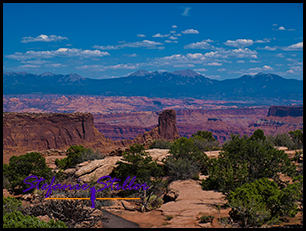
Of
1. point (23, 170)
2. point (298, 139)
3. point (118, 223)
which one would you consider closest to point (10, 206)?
point (118, 223)

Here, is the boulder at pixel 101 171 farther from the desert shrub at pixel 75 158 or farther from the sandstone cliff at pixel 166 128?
the sandstone cliff at pixel 166 128

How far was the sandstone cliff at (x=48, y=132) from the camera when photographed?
92.4 metres

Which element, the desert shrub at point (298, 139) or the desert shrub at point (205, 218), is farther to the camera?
the desert shrub at point (298, 139)

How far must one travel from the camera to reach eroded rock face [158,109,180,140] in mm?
108188

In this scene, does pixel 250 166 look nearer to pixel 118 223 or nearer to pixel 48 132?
pixel 118 223

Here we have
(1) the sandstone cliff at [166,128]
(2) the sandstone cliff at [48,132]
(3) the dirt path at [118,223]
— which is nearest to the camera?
(3) the dirt path at [118,223]

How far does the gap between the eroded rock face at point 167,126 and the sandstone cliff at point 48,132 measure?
19551 millimetres

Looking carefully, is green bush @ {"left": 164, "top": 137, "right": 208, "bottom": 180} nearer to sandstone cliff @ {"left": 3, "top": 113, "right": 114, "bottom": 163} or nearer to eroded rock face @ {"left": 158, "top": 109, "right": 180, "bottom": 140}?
sandstone cliff @ {"left": 3, "top": 113, "right": 114, "bottom": 163}

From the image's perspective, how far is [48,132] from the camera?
9938 centimetres

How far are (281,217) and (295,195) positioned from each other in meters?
1.40

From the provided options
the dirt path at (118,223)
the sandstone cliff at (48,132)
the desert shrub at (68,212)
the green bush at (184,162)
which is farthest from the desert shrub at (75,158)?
the sandstone cliff at (48,132)

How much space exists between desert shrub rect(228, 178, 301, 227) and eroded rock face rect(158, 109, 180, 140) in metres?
90.6

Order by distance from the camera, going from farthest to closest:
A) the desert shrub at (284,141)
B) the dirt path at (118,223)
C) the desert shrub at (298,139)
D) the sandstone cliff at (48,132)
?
the sandstone cliff at (48,132) → the desert shrub at (298,139) → the desert shrub at (284,141) → the dirt path at (118,223)

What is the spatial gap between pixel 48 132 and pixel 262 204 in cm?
9372
